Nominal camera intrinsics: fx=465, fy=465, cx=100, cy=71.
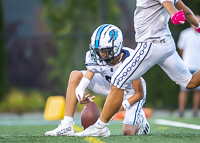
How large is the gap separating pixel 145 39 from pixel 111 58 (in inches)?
17.9

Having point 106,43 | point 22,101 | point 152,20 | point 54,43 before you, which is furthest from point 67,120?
point 54,43

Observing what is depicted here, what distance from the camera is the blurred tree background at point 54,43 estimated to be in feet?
35.5

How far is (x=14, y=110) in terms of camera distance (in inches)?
425

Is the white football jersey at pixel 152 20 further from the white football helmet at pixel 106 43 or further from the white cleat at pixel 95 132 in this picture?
the white cleat at pixel 95 132

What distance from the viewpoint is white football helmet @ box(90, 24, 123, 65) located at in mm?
4422

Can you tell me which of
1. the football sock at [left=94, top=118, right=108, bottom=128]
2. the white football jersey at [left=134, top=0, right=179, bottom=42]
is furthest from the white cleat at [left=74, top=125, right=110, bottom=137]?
the white football jersey at [left=134, top=0, right=179, bottom=42]

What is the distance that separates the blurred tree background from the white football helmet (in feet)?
20.0

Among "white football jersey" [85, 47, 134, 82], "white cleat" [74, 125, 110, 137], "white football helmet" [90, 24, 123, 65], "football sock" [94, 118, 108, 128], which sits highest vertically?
"white football helmet" [90, 24, 123, 65]

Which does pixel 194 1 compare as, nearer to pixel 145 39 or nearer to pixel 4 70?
pixel 4 70

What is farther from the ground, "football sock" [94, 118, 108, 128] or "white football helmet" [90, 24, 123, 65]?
"white football helmet" [90, 24, 123, 65]

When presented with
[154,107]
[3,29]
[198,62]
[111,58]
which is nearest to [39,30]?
[3,29]

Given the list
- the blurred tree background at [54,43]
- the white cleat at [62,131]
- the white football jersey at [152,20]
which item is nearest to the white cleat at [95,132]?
the white cleat at [62,131]

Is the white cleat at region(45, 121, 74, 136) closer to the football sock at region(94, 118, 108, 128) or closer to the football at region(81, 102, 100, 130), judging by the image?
the football at region(81, 102, 100, 130)

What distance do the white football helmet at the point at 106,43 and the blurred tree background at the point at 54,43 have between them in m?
6.11
